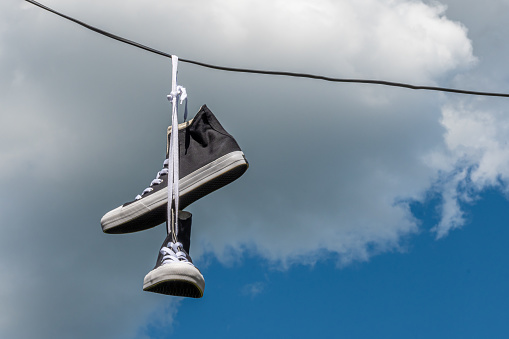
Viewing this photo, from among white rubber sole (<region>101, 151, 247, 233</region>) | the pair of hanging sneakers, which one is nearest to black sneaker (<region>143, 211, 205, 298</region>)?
the pair of hanging sneakers

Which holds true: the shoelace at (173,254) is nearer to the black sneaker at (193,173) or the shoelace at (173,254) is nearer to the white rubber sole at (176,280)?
the white rubber sole at (176,280)

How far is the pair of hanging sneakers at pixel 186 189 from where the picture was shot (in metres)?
5.59

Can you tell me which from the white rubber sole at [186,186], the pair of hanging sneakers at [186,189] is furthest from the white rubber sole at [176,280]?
the white rubber sole at [186,186]

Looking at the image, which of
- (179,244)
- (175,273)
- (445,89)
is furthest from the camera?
(445,89)

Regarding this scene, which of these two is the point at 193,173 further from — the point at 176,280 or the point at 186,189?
the point at 176,280

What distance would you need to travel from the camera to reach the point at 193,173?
6.02 meters

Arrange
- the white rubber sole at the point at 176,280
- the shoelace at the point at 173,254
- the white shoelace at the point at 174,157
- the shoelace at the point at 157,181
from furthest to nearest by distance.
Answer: the shoelace at the point at 157,181, the white shoelace at the point at 174,157, the shoelace at the point at 173,254, the white rubber sole at the point at 176,280

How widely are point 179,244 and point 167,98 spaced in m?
1.00

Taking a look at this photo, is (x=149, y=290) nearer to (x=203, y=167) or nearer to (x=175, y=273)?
(x=175, y=273)

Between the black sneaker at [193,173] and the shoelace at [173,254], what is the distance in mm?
376

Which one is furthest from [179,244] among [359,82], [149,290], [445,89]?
[445,89]

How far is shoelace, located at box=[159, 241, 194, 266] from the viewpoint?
556 cm

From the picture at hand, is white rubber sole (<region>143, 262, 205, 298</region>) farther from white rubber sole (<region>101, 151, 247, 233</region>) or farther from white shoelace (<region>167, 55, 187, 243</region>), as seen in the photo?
white rubber sole (<region>101, 151, 247, 233</region>)

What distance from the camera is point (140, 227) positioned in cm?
629
